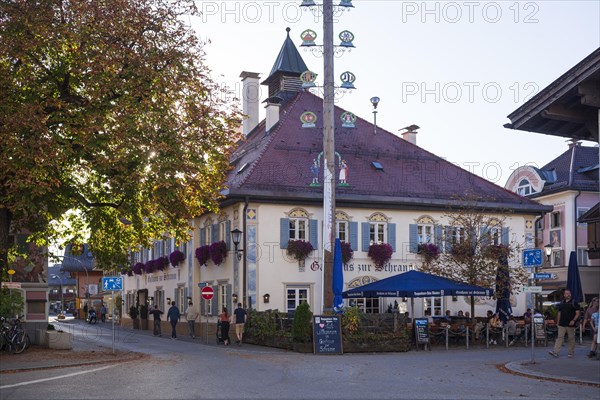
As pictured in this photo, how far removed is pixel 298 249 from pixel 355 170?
5502mm

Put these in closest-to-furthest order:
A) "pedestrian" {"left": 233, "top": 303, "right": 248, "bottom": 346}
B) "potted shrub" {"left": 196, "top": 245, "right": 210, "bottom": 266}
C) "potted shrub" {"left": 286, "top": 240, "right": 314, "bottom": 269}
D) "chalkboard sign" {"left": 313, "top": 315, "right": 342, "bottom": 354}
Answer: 1. "chalkboard sign" {"left": 313, "top": 315, "right": 342, "bottom": 354}
2. "pedestrian" {"left": 233, "top": 303, "right": 248, "bottom": 346}
3. "potted shrub" {"left": 286, "top": 240, "right": 314, "bottom": 269}
4. "potted shrub" {"left": 196, "top": 245, "right": 210, "bottom": 266}

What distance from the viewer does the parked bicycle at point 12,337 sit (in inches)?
954

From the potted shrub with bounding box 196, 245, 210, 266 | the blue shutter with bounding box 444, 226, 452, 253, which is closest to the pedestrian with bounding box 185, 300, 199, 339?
the potted shrub with bounding box 196, 245, 210, 266

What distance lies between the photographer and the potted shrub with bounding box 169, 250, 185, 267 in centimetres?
4250

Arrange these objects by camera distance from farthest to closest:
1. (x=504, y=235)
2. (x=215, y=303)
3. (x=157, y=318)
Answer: (x=504, y=235)
(x=157, y=318)
(x=215, y=303)

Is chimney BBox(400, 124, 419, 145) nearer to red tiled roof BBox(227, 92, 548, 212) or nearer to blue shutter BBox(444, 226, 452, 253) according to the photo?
red tiled roof BBox(227, 92, 548, 212)

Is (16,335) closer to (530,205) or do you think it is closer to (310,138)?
(310,138)

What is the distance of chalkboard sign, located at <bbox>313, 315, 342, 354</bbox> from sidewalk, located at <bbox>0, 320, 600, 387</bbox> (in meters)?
5.14

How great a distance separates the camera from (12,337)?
2427 cm

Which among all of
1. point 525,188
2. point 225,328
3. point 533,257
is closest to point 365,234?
point 225,328

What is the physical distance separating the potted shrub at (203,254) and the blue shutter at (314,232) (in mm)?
4655

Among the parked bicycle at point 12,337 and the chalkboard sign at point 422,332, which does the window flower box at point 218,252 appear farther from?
the parked bicycle at point 12,337

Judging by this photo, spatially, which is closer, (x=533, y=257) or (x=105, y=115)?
(x=533, y=257)

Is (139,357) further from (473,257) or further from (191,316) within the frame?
(473,257)
